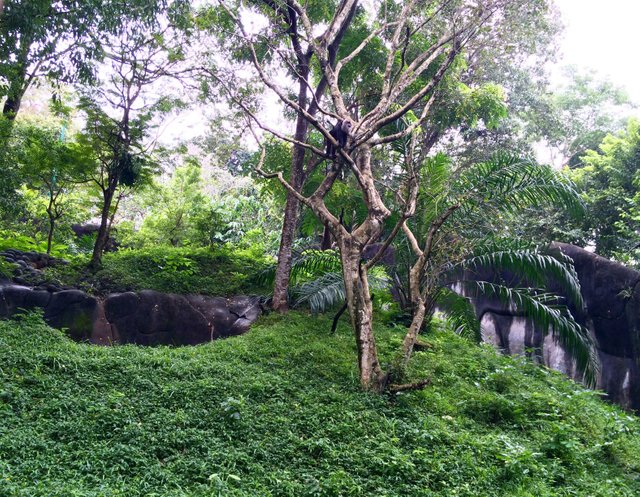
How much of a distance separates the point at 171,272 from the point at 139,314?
1.24m

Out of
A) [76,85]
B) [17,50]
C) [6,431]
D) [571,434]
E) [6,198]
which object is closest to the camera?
[6,431]

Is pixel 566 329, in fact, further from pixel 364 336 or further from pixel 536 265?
pixel 364 336

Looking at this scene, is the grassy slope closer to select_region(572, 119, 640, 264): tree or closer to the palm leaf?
the palm leaf

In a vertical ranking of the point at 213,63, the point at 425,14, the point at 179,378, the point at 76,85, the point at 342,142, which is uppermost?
the point at 425,14

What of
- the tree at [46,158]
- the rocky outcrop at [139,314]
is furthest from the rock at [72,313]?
the tree at [46,158]

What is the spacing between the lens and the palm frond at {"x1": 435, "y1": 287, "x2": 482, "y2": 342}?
31.8 ft

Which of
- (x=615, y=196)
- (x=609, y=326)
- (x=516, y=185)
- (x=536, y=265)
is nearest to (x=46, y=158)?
(x=516, y=185)

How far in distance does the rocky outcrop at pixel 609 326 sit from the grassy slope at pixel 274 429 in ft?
10.3

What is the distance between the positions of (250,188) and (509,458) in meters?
13.6

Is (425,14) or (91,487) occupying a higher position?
(425,14)

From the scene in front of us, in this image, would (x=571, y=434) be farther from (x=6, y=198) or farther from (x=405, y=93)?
(x=6, y=198)

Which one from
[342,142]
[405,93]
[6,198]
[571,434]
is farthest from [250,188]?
[571,434]

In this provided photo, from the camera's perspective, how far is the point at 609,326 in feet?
36.1

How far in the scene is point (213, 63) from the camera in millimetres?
9891
